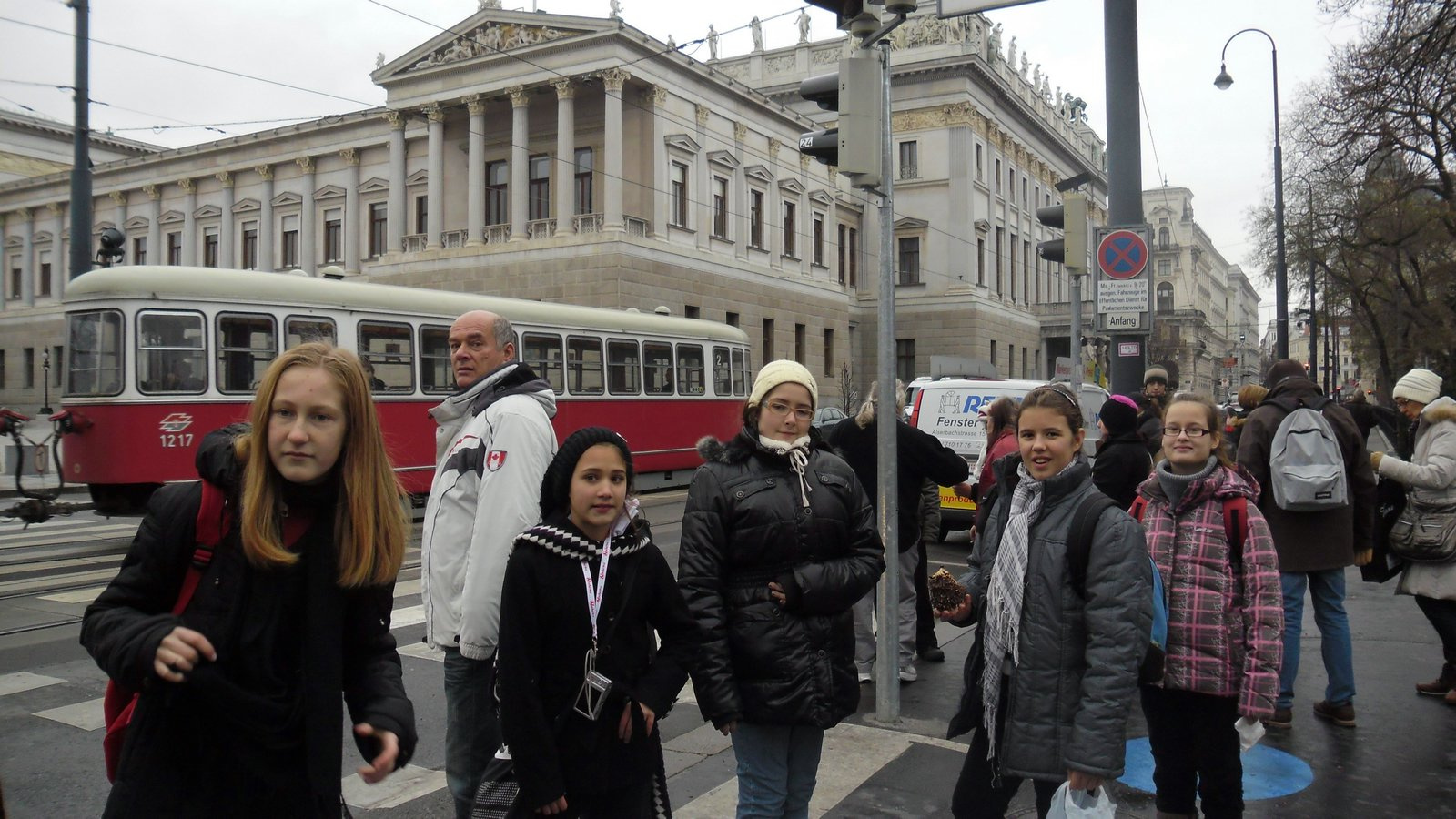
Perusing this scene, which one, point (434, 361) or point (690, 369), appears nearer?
point (434, 361)

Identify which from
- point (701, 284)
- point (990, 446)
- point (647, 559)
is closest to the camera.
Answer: point (647, 559)

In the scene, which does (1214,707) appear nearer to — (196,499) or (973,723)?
(973,723)

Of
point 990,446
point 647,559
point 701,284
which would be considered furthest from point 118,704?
point 701,284

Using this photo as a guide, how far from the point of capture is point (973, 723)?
3.60 metres

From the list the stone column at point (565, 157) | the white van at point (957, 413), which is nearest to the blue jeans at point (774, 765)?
the white van at point (957, 413)

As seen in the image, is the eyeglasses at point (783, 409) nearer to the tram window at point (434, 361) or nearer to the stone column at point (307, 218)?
the tram window at point (434, 361)

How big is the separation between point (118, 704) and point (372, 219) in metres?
47.1

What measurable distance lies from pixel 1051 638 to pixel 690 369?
61.5 feet

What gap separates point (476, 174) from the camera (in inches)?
1485

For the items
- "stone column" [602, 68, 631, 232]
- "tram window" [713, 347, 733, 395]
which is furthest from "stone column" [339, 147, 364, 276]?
"tram window" [713, 347, 733, 395]

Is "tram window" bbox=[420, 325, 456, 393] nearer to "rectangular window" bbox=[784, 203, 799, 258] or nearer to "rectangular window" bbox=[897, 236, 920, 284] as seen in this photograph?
"rectangular window" bbox=[784, 203, 799, 258]

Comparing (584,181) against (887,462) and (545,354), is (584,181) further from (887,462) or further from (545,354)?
(887,462)

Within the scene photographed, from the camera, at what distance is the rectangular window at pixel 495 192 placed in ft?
128

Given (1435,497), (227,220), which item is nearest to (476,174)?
(227,220)
